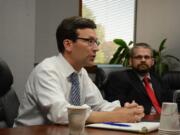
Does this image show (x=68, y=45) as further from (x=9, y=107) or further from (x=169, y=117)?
(x=169, y=117)

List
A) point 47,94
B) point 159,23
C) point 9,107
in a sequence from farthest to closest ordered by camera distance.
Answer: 1. point 159,23
2. point 9,107
3. point 47,94

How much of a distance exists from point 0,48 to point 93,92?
4.73ft

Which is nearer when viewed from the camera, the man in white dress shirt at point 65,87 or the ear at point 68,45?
the man in white dress shirt at point 65,87

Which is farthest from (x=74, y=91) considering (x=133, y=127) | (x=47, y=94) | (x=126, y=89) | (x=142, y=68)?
(x=142, y=68)

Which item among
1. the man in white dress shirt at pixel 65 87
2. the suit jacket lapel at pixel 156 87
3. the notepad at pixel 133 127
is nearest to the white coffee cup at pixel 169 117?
the notepad at pixel 133 127

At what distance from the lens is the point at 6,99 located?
2.14 meters

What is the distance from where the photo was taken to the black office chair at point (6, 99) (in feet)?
6.86

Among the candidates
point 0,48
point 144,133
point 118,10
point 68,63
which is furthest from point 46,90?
point 118,10

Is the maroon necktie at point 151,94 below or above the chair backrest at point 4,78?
below

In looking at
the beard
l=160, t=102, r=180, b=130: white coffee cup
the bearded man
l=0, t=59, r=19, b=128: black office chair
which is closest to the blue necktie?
l=0, t=59, r=19, b=128: black office chair

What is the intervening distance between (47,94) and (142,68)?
1924 mm

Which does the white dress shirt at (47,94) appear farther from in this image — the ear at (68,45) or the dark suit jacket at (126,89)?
the dark suit jacket at (126,89)

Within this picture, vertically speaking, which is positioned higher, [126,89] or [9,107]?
[9,107]

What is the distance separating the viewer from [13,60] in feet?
11.5
